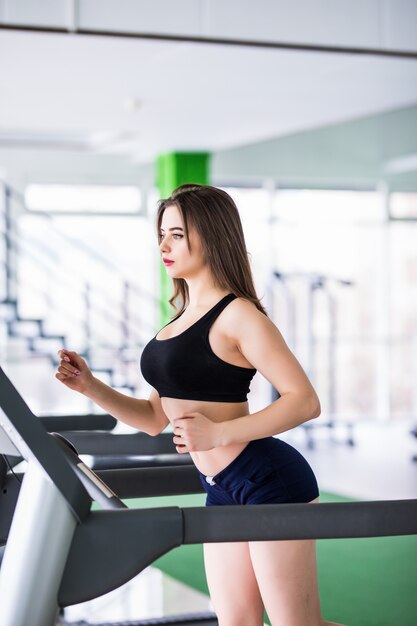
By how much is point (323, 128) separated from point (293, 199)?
79 centimetres

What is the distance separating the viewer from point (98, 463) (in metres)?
2.32

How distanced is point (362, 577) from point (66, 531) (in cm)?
291

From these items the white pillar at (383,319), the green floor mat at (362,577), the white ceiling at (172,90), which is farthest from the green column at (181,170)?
the green floor mat at (362,577)

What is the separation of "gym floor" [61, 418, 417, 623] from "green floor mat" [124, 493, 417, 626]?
0.22 metres

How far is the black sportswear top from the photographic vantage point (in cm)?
160

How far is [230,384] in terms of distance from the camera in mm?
1616

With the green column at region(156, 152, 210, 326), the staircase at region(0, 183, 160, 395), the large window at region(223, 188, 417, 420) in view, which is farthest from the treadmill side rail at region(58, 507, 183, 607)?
the large window at region(223, 188, 417, 420)

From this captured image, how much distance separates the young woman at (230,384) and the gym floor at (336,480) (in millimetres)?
1563

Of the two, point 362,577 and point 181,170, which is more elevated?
point 181,170

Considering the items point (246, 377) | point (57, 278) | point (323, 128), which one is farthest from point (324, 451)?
point (246, 377)

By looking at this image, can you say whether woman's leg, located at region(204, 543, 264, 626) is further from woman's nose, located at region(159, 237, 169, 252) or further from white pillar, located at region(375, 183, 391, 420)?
white pillar, located at region(375, 183, 391, 420)

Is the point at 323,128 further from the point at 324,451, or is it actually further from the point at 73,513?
the point at 73,513

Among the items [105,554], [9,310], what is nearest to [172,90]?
[9,310]

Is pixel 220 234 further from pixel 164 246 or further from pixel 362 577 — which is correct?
pixel 362 577
